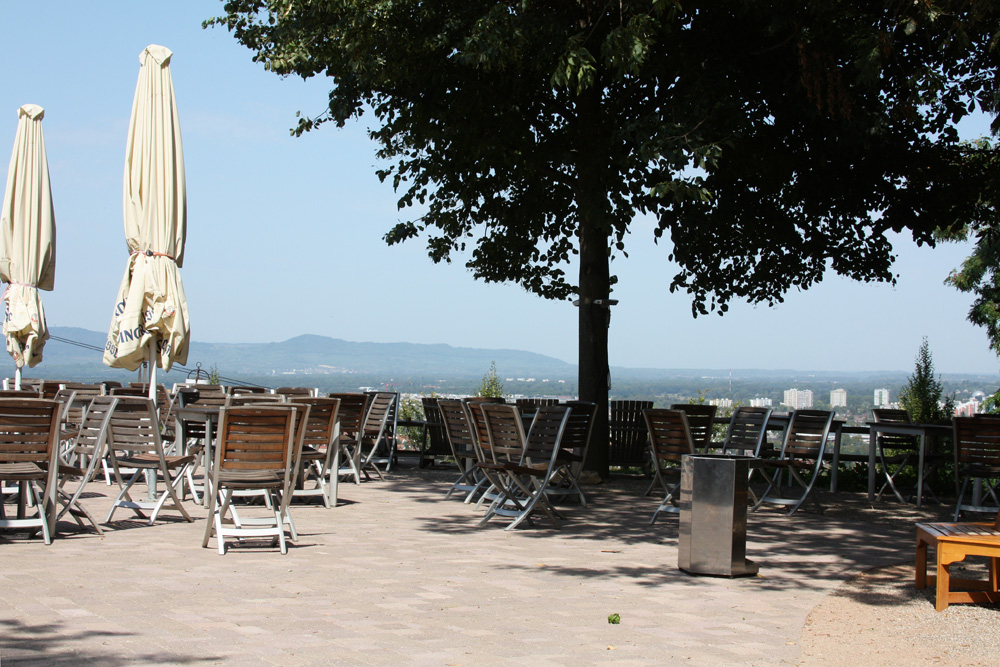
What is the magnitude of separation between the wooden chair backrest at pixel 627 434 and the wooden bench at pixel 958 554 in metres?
6.81

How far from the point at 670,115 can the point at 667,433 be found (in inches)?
136

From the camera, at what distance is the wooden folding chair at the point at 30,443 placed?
6.48m

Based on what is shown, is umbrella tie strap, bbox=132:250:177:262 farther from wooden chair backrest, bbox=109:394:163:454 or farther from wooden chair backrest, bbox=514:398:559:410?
wooden chair backrest, bbox=514:398:559:410

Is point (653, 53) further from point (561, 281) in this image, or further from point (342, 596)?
point (342, 596)

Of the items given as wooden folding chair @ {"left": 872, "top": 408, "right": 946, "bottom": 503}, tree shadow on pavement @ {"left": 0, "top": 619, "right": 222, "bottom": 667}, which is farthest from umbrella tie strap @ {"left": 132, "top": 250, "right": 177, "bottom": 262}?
wooden folding chair @ {"left": 872, "top": 408, "right": 946, "bottom": 503}

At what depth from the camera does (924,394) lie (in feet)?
48.4

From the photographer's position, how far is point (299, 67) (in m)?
12.0

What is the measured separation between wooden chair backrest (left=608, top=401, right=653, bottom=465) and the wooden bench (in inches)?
268

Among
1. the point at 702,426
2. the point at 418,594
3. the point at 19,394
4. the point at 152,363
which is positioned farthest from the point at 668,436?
the point at 19,394

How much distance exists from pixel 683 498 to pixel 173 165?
5324mm

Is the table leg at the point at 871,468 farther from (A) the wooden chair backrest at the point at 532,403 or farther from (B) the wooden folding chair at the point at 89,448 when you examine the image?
(B) the wooden folding chair at the point at 89,448

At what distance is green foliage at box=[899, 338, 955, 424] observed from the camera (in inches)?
572

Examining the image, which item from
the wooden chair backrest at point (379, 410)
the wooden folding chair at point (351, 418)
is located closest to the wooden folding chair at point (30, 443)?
the wooden folding chair at point (351, 418)

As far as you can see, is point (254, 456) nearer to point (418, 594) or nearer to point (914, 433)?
point (418, 594)
